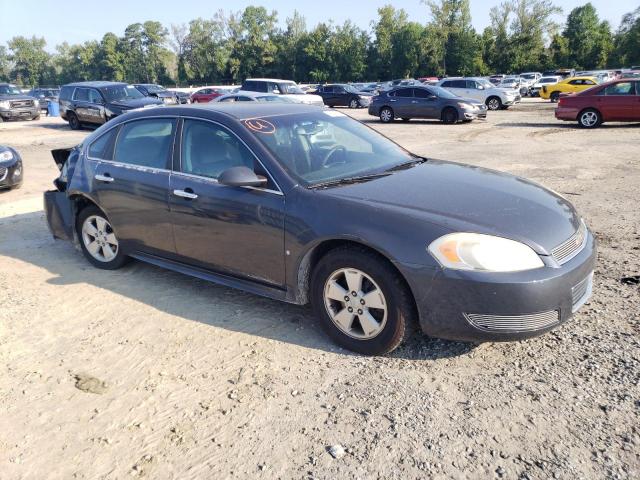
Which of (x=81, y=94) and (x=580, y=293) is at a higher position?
(x=81, y=94)

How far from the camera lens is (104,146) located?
201 inches

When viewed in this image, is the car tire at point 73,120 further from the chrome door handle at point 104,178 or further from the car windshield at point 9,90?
the chrome door handle at point 104,178

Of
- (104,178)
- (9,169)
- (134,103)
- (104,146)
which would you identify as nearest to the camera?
(104,178)

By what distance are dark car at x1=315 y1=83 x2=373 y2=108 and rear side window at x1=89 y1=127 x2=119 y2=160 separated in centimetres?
2944

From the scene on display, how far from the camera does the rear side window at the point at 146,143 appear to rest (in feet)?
14.8

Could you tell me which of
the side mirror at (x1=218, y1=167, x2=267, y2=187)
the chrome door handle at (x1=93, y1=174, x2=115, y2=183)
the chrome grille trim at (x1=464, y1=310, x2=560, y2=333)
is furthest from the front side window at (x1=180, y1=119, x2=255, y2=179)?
the chrome grille trim at (x1=464, y1=310, x2=560, y2=333)

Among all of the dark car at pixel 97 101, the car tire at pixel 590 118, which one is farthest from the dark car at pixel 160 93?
the car tire at pixel 590 118

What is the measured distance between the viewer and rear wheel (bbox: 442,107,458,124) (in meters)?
20.9

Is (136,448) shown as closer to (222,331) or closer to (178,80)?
(222,331)

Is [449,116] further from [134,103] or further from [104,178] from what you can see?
[104,178]

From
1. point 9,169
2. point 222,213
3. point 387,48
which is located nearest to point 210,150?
point 222,213

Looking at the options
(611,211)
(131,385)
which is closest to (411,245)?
(131,385)

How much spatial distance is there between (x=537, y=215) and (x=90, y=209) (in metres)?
3.99

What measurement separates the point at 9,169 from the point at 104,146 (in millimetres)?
4959
